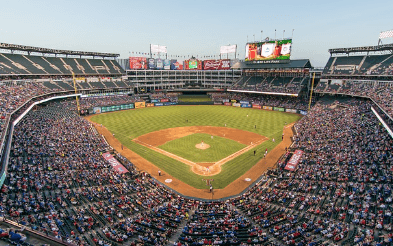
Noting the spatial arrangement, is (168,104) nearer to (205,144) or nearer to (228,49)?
(228,49)

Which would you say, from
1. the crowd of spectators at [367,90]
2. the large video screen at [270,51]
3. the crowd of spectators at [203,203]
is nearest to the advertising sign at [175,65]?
the large video screen at [270,51]

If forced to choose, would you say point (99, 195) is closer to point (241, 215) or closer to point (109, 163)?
point (109, 163)

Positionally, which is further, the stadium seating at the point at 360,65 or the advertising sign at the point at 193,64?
the advertising sign at the point at 193,64

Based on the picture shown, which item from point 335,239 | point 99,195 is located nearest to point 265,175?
point 335,239

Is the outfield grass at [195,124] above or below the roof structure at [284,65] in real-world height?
below

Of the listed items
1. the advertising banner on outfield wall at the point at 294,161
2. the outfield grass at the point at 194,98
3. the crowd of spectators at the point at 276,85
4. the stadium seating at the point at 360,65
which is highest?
the stadium seating at the point at 360,65

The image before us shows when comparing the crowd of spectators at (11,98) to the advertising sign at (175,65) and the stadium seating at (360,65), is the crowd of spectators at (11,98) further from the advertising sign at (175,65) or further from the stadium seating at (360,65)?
the stadium seating at (360,65)

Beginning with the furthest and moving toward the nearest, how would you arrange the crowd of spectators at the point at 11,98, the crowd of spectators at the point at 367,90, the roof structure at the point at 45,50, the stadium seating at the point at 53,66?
the roof structure at the point at 45,50 < the stadium seating at the point at 53,66 < the crowd of spectators at the point at 367,90 < the crowd of spectators at the point at 11,98

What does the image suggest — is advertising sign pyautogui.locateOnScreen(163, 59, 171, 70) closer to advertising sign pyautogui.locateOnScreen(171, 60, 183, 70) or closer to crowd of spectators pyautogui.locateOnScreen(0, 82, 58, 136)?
advertising sign pyautogui.locateOnScreen(171, 60, 183, 70)
